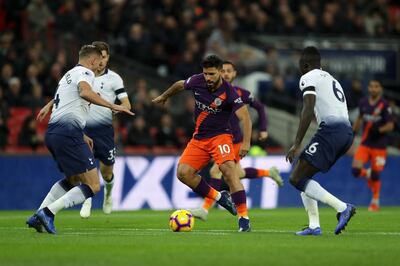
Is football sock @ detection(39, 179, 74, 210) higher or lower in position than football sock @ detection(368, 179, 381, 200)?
higher

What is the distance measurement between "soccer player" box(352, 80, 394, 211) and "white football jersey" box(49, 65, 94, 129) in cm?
948

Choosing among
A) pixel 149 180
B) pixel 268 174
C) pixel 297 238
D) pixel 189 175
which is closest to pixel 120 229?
pixel 189 175

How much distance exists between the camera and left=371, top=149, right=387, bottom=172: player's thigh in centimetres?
2144

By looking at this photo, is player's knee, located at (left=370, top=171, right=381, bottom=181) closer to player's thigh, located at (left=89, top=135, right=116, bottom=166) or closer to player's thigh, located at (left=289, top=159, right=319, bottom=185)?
player's thigh, located at (left=89, top=135, right=116, bottom=166)

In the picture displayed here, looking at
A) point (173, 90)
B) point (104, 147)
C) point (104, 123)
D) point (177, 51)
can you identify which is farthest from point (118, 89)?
point (177, 51)

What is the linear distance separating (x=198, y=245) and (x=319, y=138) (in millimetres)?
2515

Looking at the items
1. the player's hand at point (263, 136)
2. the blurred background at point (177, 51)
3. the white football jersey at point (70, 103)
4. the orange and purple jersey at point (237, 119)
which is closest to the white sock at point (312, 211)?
the white football jersey at point (70, 103)

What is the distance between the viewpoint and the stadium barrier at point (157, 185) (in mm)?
21453

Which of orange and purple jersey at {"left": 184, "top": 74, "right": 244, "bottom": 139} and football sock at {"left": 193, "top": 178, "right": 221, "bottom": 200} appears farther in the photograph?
football sock at {"left": 193, "top": 178, "right": 221, "bottom": 200}

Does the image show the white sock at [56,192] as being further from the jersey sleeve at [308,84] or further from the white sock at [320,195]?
the jersey sleeve at [308,84]

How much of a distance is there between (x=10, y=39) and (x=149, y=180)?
16.5 feet

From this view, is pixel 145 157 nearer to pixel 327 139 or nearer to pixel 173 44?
pixel 173 44

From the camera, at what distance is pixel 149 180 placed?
22219 millimetres

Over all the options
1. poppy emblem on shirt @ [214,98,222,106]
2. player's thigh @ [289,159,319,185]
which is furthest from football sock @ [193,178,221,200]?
player's thigh @ [289,159,319,185]
